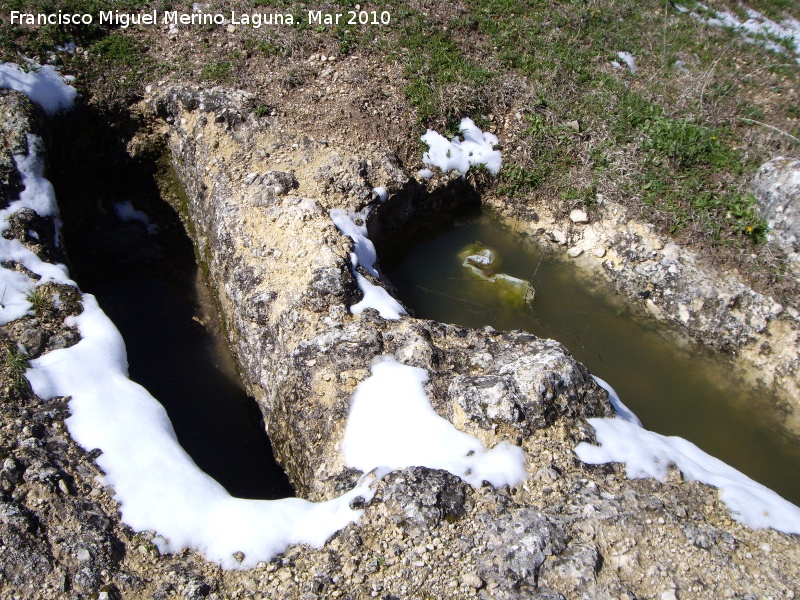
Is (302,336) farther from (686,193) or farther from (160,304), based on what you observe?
(686,193)

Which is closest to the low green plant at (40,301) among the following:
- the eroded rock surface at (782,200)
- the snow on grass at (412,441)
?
the snow on grass at (412,441)

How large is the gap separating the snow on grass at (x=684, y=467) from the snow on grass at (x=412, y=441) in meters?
0.80

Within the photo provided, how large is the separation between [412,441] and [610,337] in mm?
4031

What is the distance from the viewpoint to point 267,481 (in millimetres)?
6199

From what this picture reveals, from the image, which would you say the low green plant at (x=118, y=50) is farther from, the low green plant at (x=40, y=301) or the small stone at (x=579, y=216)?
the small stone at (x=579, y=216)

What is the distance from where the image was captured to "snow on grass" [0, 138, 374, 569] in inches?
168

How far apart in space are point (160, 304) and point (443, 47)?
626 centimetres

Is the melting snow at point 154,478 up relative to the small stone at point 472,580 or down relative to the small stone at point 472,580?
down

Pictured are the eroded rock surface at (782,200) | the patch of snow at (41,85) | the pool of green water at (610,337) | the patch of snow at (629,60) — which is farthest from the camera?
the patch of snow at (629,60)

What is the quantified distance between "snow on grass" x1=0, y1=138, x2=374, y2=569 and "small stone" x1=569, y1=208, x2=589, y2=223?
5730 mm

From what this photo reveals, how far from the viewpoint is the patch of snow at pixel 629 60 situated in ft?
34.3

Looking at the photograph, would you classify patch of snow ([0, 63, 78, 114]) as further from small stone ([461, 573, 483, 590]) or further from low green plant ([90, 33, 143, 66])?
small stone ([461, 573, 483, 590])

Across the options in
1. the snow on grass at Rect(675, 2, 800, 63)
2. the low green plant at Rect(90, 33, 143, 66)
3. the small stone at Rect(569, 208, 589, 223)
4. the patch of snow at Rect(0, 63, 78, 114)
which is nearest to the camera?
the patch of snow at Rect(0, 63, 78, 114)

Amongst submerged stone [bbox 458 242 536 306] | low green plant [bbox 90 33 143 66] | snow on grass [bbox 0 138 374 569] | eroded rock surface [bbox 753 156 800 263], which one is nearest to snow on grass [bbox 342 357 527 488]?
snow on grass [bbox 0 138 374 569]
